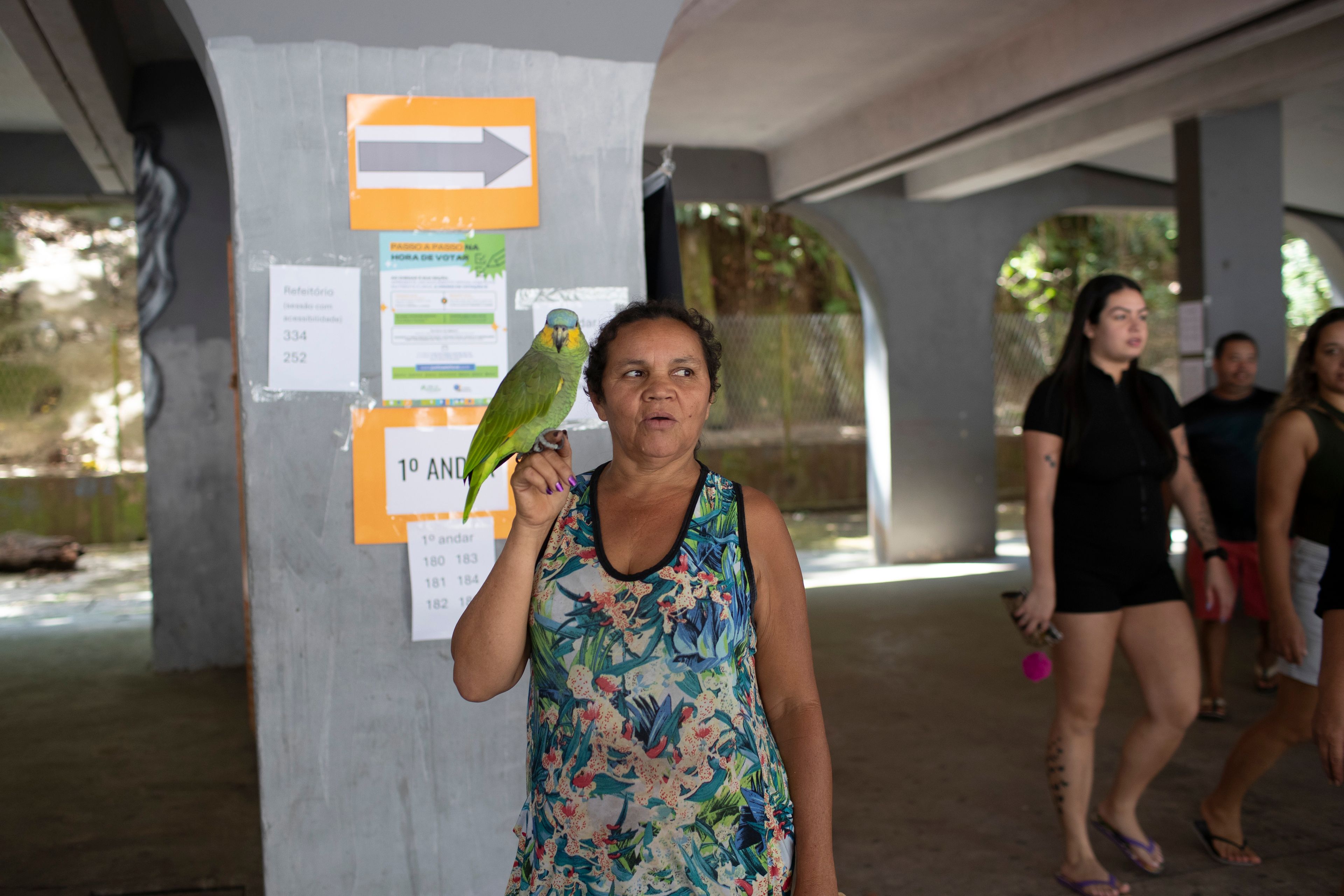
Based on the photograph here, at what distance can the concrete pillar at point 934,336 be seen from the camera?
9328 millimetres

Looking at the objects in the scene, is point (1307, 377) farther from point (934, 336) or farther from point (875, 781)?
point (934, 336)

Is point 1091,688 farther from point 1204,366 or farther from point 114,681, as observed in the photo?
point 114,681

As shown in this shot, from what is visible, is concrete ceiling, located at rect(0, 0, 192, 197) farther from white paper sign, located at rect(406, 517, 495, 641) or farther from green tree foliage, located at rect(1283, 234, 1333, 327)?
green tree foliage, located at rect(1283, 234, 1333, 327)

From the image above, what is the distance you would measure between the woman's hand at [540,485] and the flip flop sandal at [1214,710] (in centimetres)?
441

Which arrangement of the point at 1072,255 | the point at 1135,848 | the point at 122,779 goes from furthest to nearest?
1. the point at 1072,255
2. the point at 122,779
3. the point at 1135,848

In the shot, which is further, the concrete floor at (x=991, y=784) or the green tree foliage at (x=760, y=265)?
the green tree foliage at (x=760, y=265)

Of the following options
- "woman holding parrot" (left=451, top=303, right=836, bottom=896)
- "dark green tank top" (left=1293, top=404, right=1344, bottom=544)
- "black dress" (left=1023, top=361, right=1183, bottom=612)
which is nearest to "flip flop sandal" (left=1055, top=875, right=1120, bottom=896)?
"black dress" (left=1023, top=361, right=1183, bottom=612)

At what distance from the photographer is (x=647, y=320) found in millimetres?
1697

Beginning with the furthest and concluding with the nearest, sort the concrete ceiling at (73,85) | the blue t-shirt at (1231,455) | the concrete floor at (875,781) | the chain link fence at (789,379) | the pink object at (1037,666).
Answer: the chain link fence at (789,379) < the blue t-shirt at (1231,455) < the concrete ceiling at (73,85) < the concrete floor at (875,781) < the pink object at (1037,666)

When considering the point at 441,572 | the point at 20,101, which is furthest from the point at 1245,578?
the point at 20,101

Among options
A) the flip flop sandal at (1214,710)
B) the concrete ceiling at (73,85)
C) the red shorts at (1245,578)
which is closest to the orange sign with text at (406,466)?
the concrete ceiling at (73,85)

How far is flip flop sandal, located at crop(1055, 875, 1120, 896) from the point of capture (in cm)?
327

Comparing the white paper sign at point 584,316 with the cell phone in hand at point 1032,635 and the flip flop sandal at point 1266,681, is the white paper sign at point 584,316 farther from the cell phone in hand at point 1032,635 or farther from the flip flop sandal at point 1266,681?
the flip flop sandal at point 1266,681

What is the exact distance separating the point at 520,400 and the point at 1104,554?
234cm
